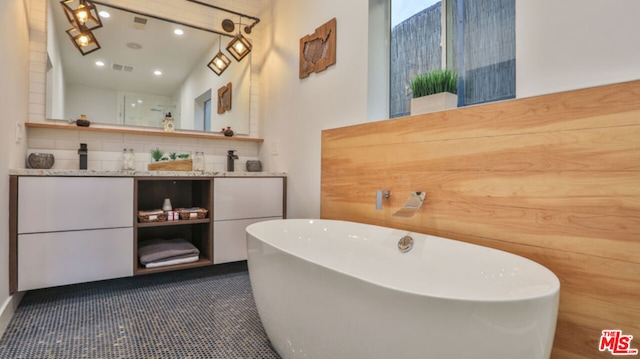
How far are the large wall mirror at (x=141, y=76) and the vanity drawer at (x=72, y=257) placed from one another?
38.7 inches

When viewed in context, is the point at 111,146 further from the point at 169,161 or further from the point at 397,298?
the point at 397,298

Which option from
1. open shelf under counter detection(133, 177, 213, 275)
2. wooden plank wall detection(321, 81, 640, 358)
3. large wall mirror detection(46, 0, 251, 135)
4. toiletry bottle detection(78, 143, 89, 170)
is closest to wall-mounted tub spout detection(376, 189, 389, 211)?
wooden plank wall detection(321, 81, 640, 358)

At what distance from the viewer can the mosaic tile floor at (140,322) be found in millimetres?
1496

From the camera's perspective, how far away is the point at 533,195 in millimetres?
1305

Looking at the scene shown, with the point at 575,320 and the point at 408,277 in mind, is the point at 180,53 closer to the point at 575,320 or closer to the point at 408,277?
the point at 408,277

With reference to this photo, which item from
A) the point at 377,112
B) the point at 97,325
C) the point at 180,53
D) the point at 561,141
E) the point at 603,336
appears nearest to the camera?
the point at 603,336

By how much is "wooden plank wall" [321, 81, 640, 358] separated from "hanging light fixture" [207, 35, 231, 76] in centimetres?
202

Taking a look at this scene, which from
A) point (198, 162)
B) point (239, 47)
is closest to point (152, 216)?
point (198, 162)

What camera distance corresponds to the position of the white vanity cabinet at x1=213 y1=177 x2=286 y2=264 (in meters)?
2.51

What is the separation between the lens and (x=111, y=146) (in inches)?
103

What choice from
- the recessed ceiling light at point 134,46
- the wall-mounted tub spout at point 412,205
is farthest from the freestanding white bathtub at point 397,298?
the recessed ceiling light at point 134,46

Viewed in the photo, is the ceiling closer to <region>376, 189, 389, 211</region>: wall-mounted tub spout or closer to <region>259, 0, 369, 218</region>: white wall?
<region>259, 0, 369, 218</region>: white wall

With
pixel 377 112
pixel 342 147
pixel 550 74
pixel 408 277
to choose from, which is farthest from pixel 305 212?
pixel 550 74

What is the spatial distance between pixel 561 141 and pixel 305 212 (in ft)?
5.92
